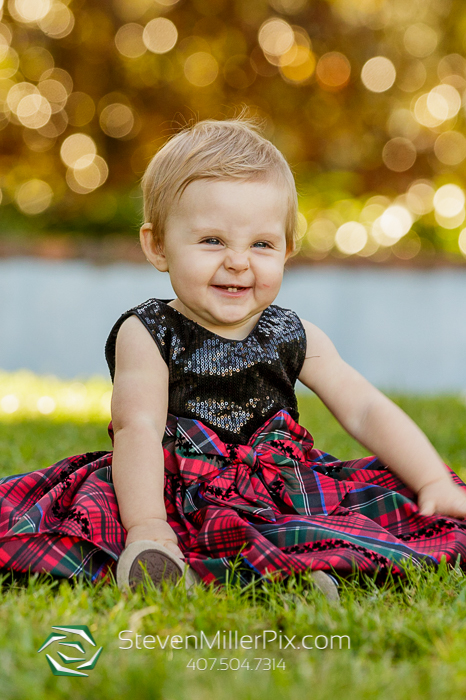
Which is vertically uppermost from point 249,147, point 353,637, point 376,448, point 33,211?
point 33,211

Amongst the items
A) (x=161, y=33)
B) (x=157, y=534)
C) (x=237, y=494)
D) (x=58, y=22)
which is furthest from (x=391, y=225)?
(x=157, y=534)

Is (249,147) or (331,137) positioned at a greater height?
(331,137)

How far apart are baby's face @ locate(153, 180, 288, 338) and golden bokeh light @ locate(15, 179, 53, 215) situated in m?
7.14

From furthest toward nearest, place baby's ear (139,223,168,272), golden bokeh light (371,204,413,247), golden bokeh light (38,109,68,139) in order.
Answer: golden bokeh light (38,109,68,139) < golden bokeh light (371,204,413,247) < baby's ear (139,223,168,272)

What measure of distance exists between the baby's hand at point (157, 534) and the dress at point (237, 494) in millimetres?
48

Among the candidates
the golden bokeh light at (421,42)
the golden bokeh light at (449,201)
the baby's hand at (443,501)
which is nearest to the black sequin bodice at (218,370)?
the baby's hand at (443,501)

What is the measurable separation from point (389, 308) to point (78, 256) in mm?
3234

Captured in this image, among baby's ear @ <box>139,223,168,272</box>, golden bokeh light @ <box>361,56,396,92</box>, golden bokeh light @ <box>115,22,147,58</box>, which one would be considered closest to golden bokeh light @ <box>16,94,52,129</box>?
golden bokeh light @ <box>115,22,147,58</box>

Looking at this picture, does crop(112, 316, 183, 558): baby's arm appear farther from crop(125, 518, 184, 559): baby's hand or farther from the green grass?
the green grass

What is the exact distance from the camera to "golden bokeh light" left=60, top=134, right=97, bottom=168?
8.90m

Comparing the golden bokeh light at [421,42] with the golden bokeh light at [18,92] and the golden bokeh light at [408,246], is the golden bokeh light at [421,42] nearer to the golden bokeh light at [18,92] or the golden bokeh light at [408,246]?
the golden bokeh light at [408,246]

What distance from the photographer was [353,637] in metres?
1.21

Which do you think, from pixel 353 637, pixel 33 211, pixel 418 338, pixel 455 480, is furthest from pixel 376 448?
pixel 33 211

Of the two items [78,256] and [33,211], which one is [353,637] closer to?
[78,256]
